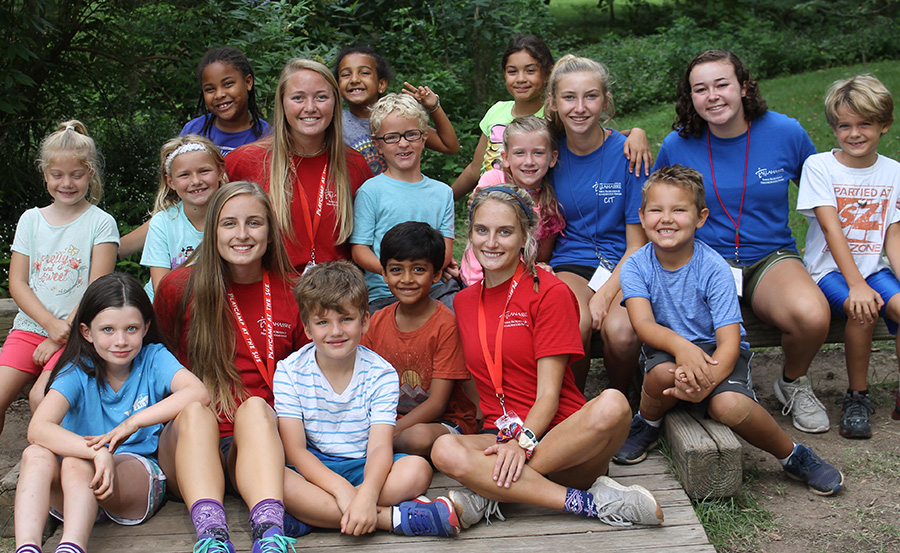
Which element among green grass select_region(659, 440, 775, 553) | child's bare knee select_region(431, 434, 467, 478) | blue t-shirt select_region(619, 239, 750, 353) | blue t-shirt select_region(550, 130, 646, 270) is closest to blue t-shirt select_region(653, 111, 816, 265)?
blue t-shirt select_region(550, 130, 646, 270)

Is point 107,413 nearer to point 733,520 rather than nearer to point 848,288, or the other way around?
point 733,520

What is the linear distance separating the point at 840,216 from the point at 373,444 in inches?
102

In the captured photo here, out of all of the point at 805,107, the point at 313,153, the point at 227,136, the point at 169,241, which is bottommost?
the point at 169,241

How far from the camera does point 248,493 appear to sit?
113 inches

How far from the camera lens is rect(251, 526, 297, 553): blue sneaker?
8.73 ft

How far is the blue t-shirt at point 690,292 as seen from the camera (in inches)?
133

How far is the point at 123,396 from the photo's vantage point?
310cm

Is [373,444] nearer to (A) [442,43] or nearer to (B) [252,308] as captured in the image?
(B) [252,308]

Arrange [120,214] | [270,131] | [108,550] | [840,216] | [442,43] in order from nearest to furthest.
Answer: [108,550] → [840,216] → [270,131] → [120,214] → [442,43]

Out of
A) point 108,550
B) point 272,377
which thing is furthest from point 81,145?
point 108,550

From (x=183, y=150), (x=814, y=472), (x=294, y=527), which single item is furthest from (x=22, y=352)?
(x=814, y=472)

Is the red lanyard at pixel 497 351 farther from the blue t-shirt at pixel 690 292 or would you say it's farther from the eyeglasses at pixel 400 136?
the eyeglasses at pixel 400 136

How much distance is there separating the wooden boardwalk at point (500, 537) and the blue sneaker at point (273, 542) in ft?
0.43

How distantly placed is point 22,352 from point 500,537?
2377 mm
